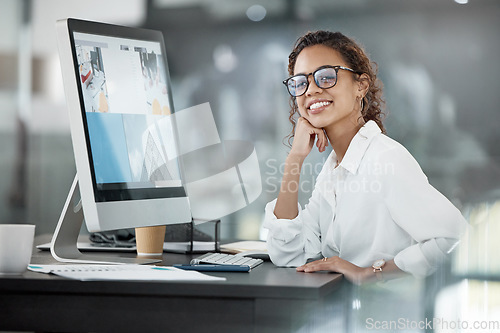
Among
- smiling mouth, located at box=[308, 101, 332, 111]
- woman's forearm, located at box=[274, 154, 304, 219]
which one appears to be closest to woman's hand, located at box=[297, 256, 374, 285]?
woman's forearm, located at box=[274, 154, 304, 219]

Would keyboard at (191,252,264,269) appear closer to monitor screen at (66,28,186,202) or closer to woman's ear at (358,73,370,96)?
monitor screen at (66,28,186,202)

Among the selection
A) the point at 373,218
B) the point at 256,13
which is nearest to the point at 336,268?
the point at 373,218

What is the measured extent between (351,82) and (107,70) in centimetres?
63

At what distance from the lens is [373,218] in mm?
1387

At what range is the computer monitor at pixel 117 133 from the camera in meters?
1.18

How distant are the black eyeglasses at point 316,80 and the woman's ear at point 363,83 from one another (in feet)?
0.41

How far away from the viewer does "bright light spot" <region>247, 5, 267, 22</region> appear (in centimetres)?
257

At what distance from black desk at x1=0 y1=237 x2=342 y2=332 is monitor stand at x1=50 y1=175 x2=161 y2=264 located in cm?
24

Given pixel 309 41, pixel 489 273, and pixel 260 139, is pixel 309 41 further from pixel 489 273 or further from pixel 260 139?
pixel 260 139

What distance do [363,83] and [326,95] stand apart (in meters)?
0.17

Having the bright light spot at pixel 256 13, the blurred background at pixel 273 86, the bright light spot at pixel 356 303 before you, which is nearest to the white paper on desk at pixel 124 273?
the bright light spot at pixel 356 303

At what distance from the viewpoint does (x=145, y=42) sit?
139 cm

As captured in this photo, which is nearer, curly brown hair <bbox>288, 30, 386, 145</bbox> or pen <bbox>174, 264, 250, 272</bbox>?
pen <bbox>174, 264, 250, 272</bbox>

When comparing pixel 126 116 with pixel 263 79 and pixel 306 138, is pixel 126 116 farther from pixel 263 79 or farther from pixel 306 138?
pixel 263 79
